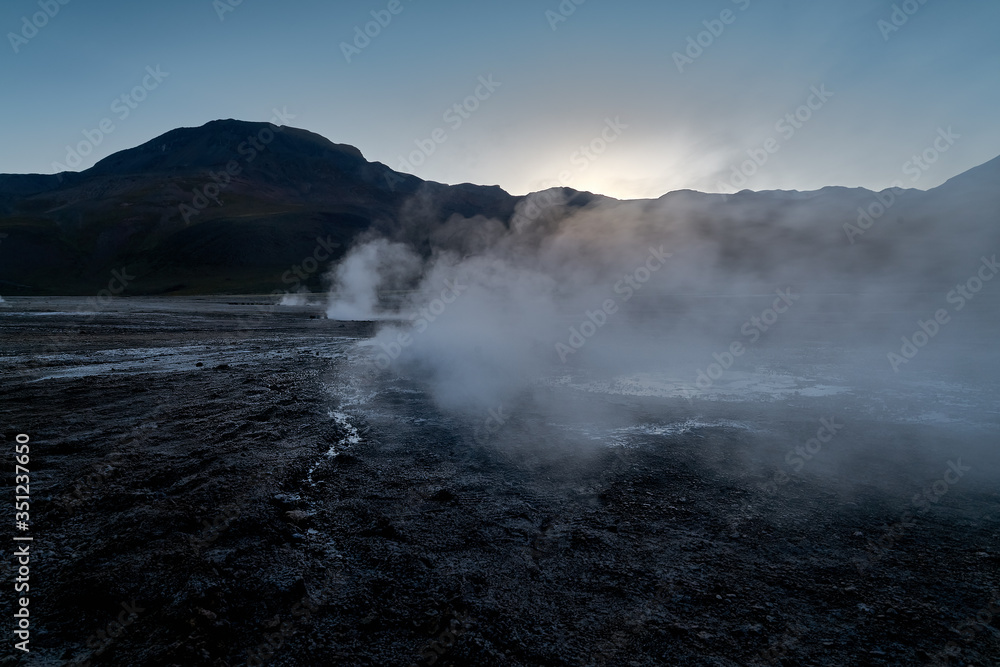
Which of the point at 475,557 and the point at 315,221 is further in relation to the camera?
the point at 315,221

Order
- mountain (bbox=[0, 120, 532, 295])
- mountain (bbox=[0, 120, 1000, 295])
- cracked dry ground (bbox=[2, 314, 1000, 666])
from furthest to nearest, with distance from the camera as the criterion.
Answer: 1. mountain (bbox=[0, 120, 532, 295])
2. mountain (bbox=[0, 120, 1000, 295])
3. cracked dry ground (bbox=[2, 314, 1000, 666])

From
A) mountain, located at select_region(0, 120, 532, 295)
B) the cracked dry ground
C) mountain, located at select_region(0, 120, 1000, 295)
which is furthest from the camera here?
mountain, located at select_region(0, 120, 532, 295)

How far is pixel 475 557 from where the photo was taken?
349 centimetres

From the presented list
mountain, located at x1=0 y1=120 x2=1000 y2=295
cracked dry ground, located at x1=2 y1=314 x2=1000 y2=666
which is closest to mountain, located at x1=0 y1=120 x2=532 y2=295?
mountain, located at x1=0 y1=120 x2=1000 y2=295

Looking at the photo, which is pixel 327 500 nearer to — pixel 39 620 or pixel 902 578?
pixel 39 620

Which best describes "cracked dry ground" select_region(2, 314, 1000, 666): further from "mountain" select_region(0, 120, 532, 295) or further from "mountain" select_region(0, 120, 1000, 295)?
"mountain" select_region(0, 120, 532, 295)

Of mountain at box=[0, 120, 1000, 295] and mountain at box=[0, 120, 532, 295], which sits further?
mountain at box=[0, 120, 532, 295]

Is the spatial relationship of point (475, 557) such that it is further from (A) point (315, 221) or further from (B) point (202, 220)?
(B) point (202, 220)

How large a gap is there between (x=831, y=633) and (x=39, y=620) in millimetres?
4438

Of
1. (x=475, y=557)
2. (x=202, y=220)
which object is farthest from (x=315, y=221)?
(x=475, y=557)

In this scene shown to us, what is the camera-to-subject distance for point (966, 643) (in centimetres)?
268

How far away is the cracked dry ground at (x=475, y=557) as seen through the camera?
265cm

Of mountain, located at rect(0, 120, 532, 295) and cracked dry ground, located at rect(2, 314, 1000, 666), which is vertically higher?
mountain, located at rect(0, 120, 532, 295)

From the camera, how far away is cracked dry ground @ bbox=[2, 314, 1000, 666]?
8.69 feet
